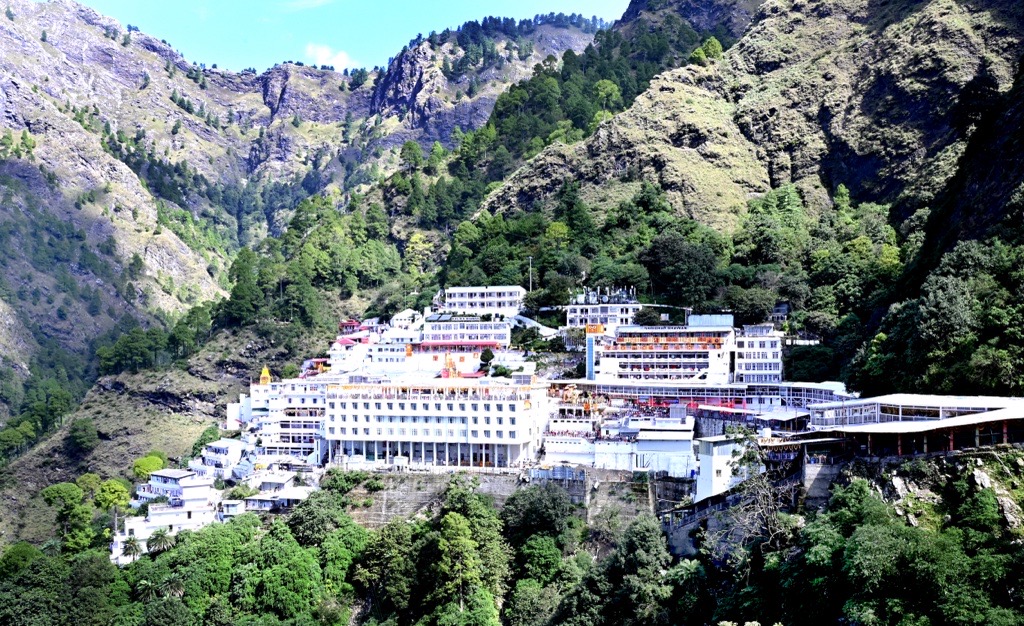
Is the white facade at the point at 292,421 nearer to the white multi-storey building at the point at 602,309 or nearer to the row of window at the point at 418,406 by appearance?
the row of window at the point at 418,406

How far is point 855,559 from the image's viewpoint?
28.8m

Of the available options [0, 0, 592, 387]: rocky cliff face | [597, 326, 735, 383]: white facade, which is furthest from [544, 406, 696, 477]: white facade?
[0, 0, 592, 387]: rocky cliff face

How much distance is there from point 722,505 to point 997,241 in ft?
54.4

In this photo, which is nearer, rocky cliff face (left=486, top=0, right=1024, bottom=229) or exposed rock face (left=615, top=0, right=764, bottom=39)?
rocky cliff face (left=486, top=0, right=1024, bottom=229)

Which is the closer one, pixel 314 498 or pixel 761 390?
pixel 314 498

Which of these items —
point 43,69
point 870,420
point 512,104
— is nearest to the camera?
point 870,420

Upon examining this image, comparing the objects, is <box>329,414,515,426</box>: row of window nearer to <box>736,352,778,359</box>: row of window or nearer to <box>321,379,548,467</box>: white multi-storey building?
<box>321,379,548,467</box>: white multi-storey building

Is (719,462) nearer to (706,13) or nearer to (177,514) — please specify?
(177,514)

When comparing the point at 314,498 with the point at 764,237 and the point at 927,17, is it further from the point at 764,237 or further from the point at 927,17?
the point at 927,17

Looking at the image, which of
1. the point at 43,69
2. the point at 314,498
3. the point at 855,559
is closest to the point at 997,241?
the point at 855,559

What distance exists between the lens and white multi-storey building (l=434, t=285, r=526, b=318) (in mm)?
70062

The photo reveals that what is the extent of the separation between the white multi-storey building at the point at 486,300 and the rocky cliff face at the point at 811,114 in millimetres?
16076

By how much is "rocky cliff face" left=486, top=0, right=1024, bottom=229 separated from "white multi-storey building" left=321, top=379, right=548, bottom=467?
30874mm

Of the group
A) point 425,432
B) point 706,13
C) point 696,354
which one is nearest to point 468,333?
point 425,432
